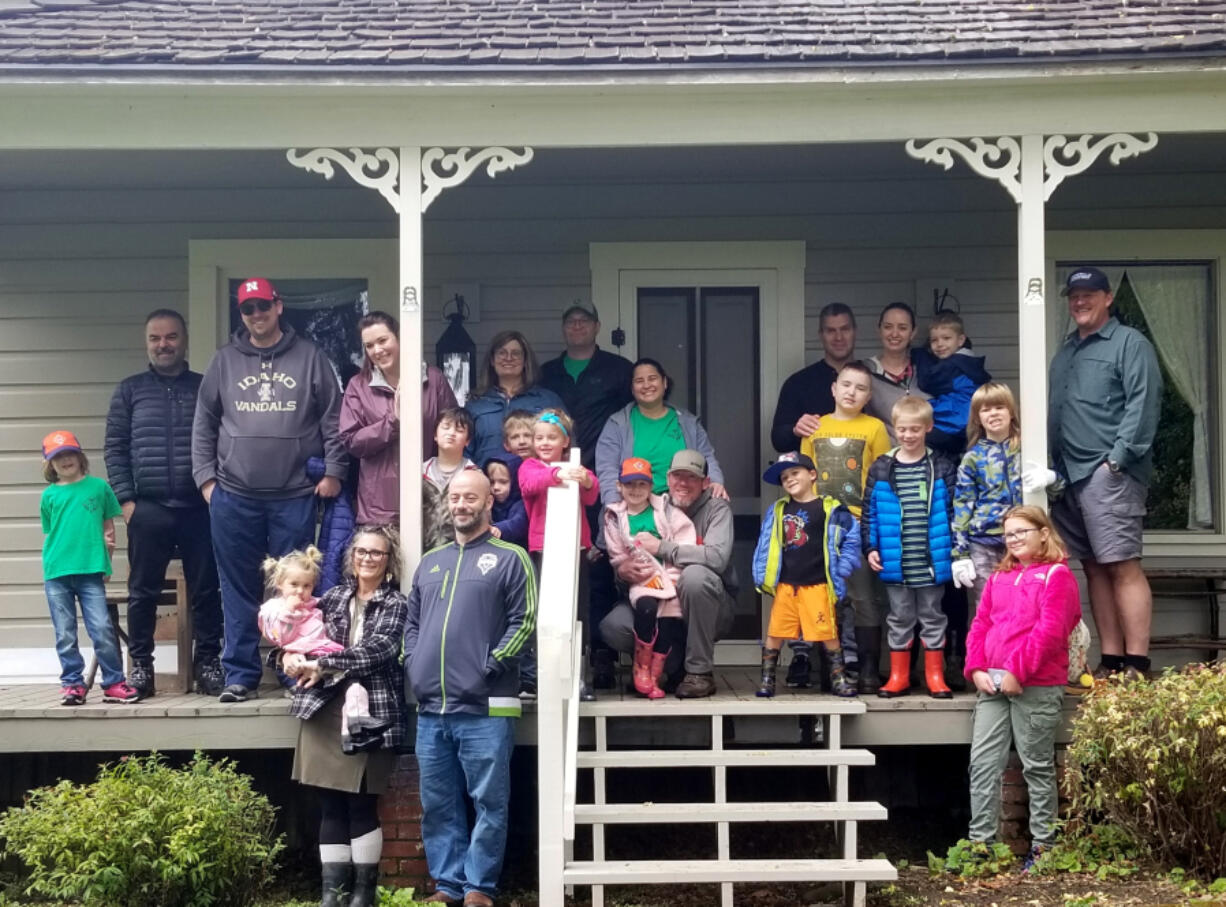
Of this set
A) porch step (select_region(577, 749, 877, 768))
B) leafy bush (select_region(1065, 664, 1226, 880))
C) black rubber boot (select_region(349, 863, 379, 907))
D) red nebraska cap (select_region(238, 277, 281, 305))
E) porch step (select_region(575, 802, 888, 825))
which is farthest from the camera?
red nebraska cap (select_region(238, 277, 281, 305))

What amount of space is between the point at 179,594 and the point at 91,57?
8.47 feet

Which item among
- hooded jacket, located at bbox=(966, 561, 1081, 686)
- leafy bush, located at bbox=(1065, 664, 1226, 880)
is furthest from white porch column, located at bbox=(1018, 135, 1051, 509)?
leafy bush, located at bbox=(1065, 664, 1226, 880)

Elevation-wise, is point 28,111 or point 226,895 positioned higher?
point 28,111

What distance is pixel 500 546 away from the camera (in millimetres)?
5719

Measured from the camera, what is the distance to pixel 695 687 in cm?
611

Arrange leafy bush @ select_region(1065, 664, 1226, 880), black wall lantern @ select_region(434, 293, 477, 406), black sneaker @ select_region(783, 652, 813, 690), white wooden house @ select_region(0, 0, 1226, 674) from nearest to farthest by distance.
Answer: leafy bush @ select_region(1065, 664, 1226, 880)
black sneaker @ select_region(783, 652, 813, 690)
white wooden house @ select_region(0, 0, 1226, 674)
black wall lantern @ select_region(434, 293, 477, 406)

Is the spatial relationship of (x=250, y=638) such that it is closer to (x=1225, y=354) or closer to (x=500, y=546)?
(x=500, y=546)

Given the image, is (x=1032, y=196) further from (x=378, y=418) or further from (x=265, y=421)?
(x=265, y=421)

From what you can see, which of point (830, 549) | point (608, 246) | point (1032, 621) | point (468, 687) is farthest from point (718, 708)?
point (608, 246)

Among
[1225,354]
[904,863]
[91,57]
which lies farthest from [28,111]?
[1225,354]

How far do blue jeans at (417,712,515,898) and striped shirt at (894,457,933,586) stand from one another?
1974 millimetres

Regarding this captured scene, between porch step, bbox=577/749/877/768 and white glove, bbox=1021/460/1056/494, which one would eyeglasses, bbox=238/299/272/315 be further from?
white glove, bbox=1021/460/1056/494

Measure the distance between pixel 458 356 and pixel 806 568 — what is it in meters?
2.84

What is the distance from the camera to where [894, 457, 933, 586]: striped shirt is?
239 inches
